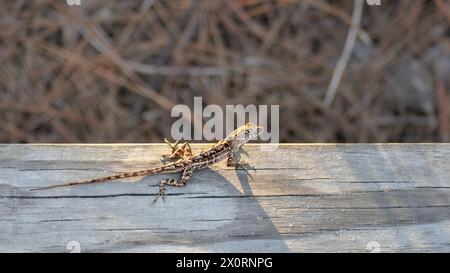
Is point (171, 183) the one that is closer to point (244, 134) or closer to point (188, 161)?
point (188, 161)

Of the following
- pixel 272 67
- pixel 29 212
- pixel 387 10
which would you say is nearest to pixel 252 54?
pixel 272 67

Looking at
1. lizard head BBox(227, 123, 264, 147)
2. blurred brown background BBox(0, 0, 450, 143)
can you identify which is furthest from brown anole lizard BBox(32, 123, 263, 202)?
blurred brown background BBox(0, 0, 450, 143)

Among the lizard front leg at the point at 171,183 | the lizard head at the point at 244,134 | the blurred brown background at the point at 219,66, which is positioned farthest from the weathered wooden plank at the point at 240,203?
the blurred brown background at the point at 219,66

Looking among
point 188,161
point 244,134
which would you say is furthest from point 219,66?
point 188,161

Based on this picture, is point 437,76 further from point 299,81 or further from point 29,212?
point 29,212

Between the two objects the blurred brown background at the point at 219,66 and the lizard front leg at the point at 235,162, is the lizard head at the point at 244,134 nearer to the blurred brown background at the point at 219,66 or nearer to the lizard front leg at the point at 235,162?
the lizard front leg at the point at 235,162

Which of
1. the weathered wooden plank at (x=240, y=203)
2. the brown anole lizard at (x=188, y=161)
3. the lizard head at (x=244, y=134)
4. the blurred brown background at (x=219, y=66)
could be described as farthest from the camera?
the blurred brown background at (x=219, y=66)
